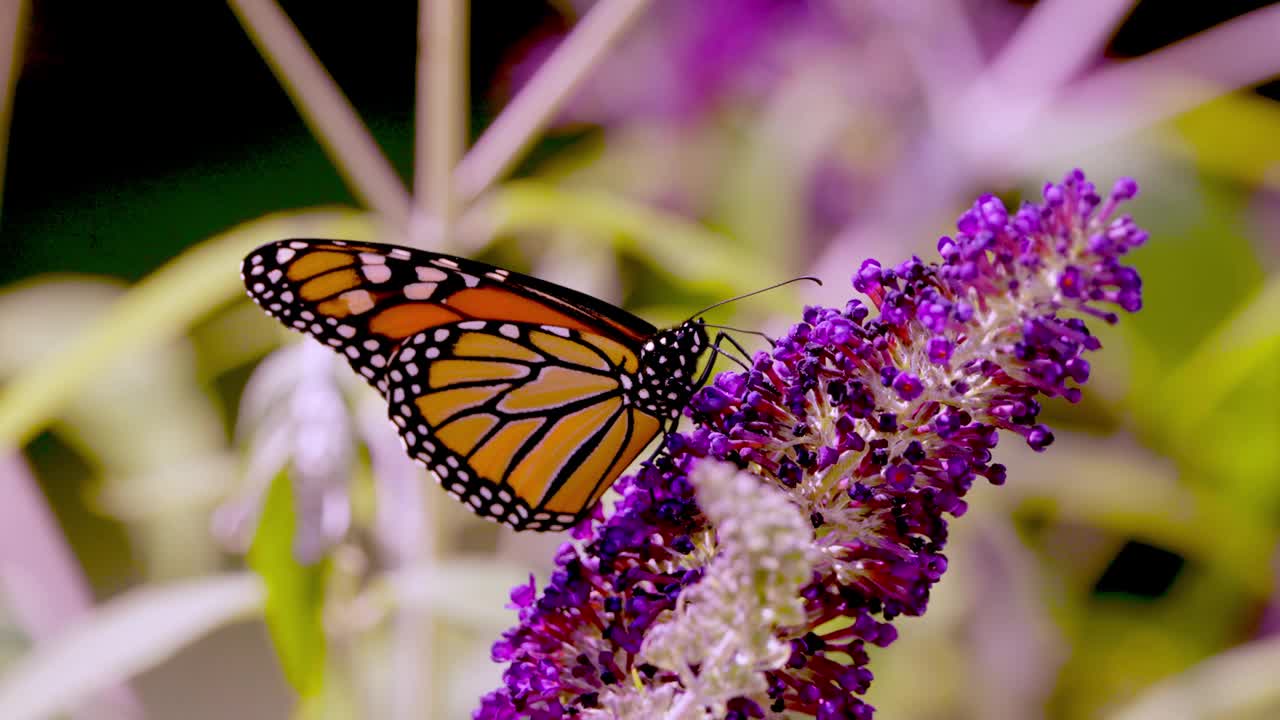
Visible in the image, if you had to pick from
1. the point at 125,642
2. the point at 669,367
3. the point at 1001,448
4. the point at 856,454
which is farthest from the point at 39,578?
the point at 1001,448

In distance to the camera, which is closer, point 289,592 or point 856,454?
point 856,454

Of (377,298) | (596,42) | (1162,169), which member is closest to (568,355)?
(377,298)

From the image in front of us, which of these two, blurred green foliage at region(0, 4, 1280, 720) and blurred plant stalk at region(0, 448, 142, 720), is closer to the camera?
blurred green foliage at region(0, 4, 1280, 720)

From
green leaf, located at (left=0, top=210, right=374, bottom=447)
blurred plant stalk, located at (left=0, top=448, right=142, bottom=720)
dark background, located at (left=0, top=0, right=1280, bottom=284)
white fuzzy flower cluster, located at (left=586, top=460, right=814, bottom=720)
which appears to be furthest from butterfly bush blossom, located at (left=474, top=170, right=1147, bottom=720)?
dark background, located at (left=0, top=0, right=1280, bottom=284)

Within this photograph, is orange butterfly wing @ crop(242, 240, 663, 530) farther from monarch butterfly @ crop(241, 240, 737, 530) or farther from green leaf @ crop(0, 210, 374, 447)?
green leaf @ crop(0, 210, 374, 447)

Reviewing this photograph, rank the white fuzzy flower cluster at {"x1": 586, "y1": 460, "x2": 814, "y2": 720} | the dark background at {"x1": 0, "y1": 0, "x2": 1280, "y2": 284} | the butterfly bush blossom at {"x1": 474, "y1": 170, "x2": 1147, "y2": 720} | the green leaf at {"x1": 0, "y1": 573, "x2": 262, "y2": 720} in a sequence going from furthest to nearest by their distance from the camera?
the dark background at {"x1": 0, "y1": 0, "x2": 1280, "y2": 284}, the green leaf at {"x1": 0, "y1": 573, "x2": 262, "y2": 720}, the butterfly bush blossom at {"x1": 474, "y1": 170, "x2": 1147, "y2": 720}, the white fuzzy flower cluster at {"x1": 586, "y1": 460, "x2": 814, "y2": 720}

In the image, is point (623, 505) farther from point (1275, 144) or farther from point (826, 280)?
point (1275, 144)

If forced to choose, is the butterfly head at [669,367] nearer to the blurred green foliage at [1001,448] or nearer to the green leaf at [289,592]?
the blurred green foliage at [1001,448]

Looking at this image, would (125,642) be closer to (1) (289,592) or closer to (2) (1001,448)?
(1) (289,592)
